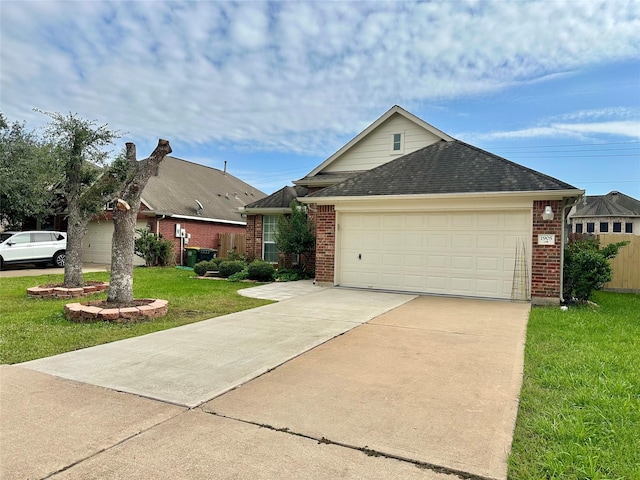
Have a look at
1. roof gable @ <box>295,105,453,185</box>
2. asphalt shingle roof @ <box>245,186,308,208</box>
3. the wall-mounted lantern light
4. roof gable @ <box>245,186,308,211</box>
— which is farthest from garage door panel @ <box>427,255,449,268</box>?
asphalt shingle roof @ <box>245,186,308,208</box>

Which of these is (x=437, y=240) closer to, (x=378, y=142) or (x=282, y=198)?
(x=378, y=142)

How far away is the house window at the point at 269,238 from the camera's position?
16797mm

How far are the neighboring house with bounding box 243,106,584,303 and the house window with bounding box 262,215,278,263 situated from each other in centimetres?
510

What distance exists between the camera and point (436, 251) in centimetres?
1055

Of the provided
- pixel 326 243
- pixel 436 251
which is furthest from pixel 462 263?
pixel 326 243

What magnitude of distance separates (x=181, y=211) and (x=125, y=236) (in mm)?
14071

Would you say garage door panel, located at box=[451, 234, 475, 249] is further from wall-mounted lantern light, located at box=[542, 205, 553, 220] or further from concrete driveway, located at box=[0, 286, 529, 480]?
concrete driveway, located at box=[0, 286, 529, 480]

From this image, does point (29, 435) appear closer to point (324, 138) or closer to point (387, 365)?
point (387, 365)

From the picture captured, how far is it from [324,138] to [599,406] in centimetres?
2346

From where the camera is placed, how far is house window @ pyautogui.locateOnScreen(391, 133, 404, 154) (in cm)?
1548

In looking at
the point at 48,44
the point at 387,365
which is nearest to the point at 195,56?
the point at 48,44

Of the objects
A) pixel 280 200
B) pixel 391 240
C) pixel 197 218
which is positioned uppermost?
pixel 280 200

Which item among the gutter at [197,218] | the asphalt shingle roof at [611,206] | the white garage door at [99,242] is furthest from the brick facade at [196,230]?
the asphalt shingle roof at [611,206]

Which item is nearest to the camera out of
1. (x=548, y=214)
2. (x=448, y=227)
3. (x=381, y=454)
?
(x=381, y=454)
